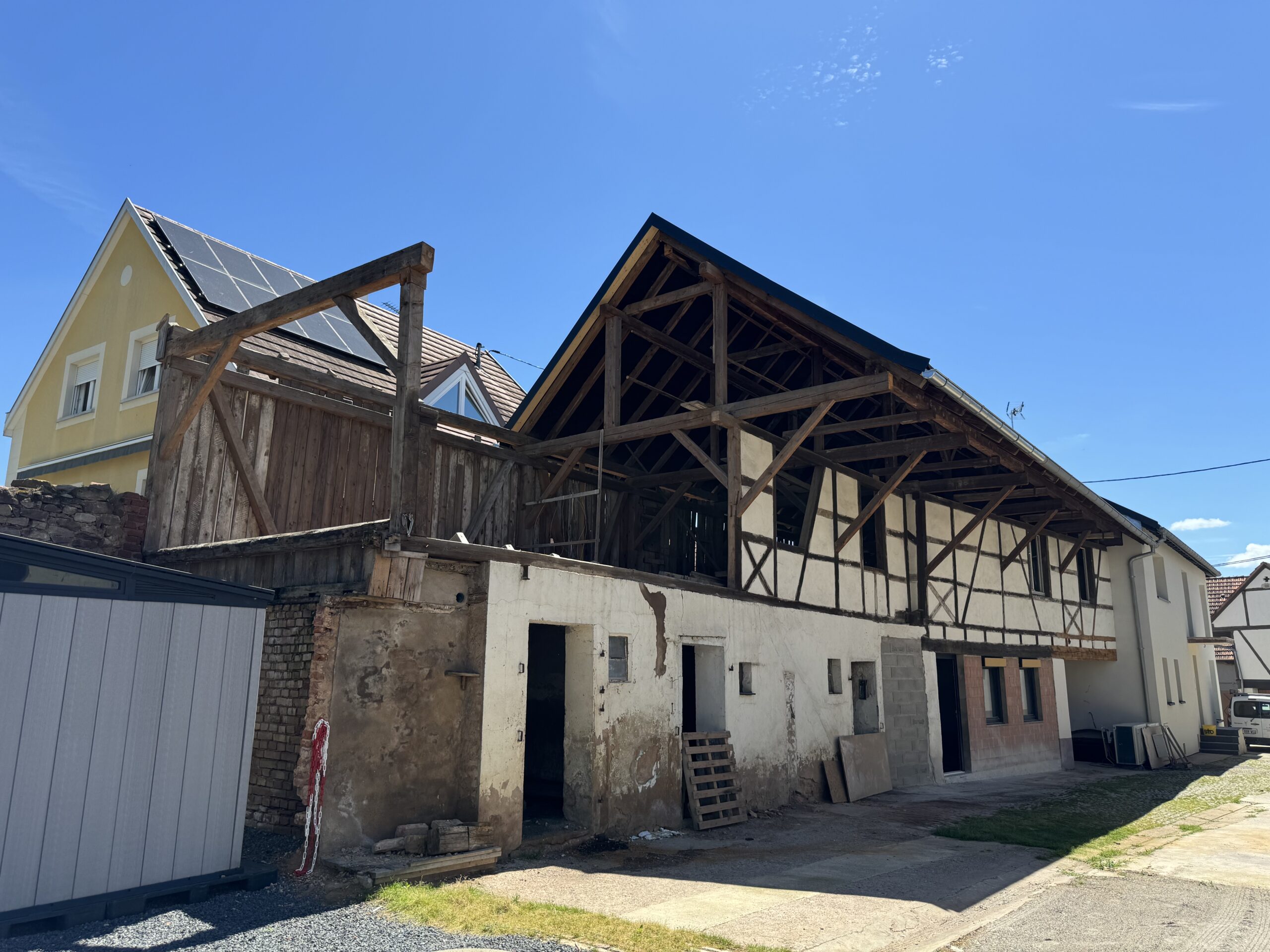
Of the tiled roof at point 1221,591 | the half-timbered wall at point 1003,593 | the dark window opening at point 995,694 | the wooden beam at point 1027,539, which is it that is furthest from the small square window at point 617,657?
the tiled roof at point 1221,591

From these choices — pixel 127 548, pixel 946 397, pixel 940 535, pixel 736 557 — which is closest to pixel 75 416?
A: pixel 127 548

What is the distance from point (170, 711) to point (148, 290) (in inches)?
411

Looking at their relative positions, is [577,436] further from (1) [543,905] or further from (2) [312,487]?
(1) [543,905]

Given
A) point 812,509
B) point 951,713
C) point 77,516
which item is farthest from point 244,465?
point 951,713

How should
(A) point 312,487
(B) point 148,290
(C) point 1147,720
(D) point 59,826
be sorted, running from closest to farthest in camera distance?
(D) point 59,826, (A) point 312,487, (B) point 148,290, (C) point 1147,720

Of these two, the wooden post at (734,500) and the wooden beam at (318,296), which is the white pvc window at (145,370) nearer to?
the wooden beam at (318,296)

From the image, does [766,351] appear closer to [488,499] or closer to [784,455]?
[784,455]

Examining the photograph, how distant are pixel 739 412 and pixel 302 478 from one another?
6246mm

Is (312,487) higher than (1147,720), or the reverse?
(312,487)

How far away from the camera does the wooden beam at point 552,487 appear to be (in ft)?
47.0

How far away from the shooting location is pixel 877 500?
569 inches

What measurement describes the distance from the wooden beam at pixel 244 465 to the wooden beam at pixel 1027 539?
15.8 m

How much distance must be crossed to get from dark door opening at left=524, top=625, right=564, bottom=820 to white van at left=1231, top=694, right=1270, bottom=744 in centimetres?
2386

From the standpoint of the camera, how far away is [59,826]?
591 cm
